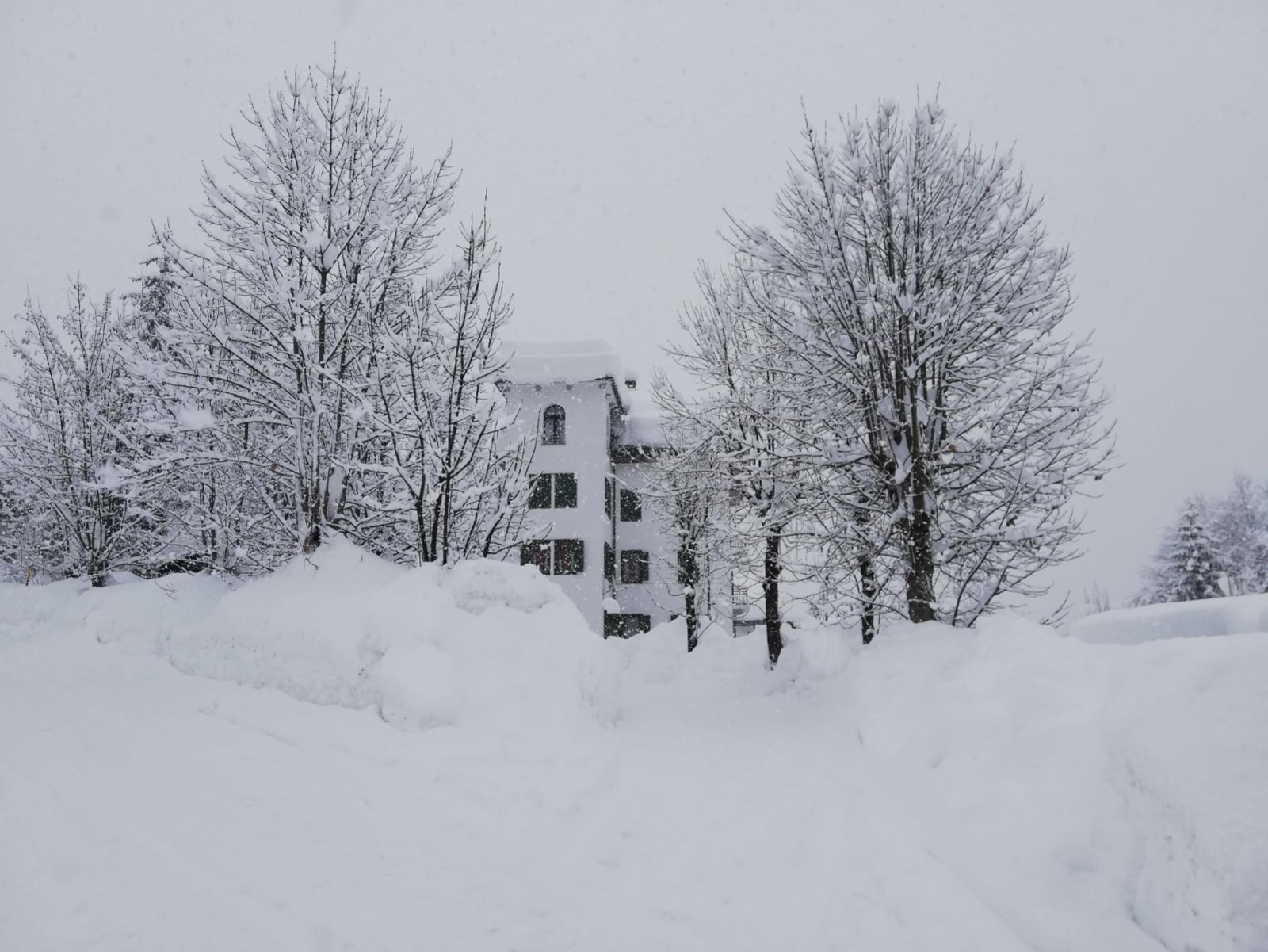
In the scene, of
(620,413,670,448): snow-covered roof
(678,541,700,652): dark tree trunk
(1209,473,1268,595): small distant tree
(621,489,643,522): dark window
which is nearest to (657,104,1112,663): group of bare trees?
(678,541,700,652): dark tree trunk

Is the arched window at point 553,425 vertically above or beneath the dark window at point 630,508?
above

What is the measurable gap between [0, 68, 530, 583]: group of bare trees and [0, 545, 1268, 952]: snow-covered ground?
2.46 m

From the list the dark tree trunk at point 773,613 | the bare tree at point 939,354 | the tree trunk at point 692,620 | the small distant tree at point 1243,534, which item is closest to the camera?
the bare tree at point 939,354

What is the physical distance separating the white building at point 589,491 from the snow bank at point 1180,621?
16186 mm

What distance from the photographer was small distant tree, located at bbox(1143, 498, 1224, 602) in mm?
29172

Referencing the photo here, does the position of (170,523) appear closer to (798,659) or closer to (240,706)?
(240,706)

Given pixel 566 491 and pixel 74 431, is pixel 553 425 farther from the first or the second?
pixel 74 431

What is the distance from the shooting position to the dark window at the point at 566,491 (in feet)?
85.8

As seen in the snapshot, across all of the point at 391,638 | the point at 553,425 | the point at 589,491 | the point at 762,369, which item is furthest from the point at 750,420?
the point at 553,425

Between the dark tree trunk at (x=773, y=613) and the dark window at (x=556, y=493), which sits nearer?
the dark tree trunk at (x=773, y=613)

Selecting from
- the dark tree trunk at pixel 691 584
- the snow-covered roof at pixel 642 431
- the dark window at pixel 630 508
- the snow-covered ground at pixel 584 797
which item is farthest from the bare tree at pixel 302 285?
the dark window at pixel 630 508

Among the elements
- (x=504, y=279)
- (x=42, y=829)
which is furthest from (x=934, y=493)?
(x=42, y=829)

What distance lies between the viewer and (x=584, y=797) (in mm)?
5262

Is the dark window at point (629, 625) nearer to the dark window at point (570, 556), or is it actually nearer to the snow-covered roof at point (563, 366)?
the dark window at point (570, 556)
